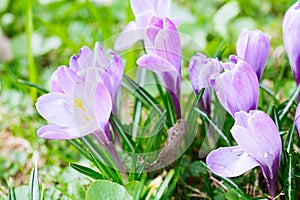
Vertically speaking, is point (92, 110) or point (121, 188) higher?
point (92, 110)

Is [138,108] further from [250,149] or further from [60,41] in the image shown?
[60,41]

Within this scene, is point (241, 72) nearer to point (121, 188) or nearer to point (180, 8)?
point (121, 188)

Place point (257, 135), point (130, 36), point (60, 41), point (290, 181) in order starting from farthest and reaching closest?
point (60, 41), point (130, 36), point (290, 181), point (257, 135)

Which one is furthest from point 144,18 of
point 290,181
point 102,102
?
point 290,181

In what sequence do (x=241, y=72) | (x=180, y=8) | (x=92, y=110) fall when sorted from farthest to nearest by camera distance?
(x=180, y=8), (x=92, y=110), (x=241, y=72)

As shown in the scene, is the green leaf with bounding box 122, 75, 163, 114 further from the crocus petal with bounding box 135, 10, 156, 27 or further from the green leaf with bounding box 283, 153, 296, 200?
the green leaf with bounding box 283, 153, 296, 200

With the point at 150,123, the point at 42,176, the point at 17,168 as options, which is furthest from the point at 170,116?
the point at 17,168

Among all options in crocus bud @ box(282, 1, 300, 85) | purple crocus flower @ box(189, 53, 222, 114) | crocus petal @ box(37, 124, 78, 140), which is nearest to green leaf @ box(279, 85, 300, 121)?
crocus bud @ box(282, 1, 300, 85)

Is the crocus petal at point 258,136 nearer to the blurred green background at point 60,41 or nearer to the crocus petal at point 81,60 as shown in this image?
the crocus petal at point 81,60
